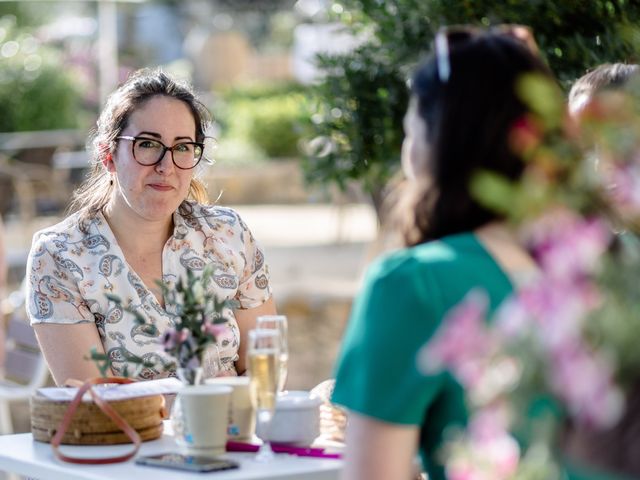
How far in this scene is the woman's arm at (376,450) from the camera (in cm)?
184

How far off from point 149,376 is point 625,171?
204 cm

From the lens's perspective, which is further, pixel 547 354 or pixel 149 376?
pixel 149 376

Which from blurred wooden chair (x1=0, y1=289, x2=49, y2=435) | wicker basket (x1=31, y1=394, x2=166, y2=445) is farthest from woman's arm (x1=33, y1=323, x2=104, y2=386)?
blurred wooden chair (x1=0, y1=289, x2=49, y2=435)

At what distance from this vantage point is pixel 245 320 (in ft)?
11.5

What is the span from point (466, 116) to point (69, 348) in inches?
63.3

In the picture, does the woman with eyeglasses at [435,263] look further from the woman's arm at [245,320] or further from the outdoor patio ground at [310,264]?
the woman's arm at [245,320]

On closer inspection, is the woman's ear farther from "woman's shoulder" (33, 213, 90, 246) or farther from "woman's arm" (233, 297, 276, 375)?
"woman's arm" (233, 297, 276, 375)

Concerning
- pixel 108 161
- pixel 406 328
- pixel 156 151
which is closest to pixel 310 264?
pixel 108 161

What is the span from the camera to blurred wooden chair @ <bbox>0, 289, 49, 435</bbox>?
191 inches

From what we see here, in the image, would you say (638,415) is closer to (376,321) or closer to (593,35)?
(376,321)

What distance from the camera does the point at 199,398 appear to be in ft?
7.64

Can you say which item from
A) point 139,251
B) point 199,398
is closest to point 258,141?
point 139,251

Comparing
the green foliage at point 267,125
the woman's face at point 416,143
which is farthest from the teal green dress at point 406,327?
the green foliage at point 267,125

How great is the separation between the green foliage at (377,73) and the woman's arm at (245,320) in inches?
53.6
